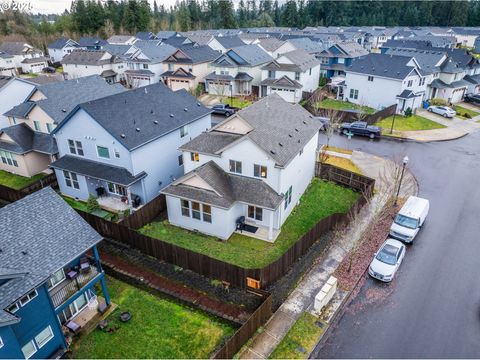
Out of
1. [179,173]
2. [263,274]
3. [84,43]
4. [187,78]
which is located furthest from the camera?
[84,43]

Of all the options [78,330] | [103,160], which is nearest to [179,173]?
[103,160]

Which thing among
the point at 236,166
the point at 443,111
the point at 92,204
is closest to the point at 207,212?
the point at 236,166

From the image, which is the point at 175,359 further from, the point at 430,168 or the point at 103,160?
the point at 430,168

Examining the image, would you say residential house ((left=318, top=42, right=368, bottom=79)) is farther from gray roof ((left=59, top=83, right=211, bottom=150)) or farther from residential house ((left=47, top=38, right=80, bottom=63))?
residential house ((left=47, top=38, right=80, bottom=63))

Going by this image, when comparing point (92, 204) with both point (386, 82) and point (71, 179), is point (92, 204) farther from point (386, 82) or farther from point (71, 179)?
point (386, 82)

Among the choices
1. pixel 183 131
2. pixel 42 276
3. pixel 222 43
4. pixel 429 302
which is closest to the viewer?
pixel 42 276

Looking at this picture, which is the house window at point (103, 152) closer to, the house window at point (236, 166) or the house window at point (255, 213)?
the house window at point (236, 166)

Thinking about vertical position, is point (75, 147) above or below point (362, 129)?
above
